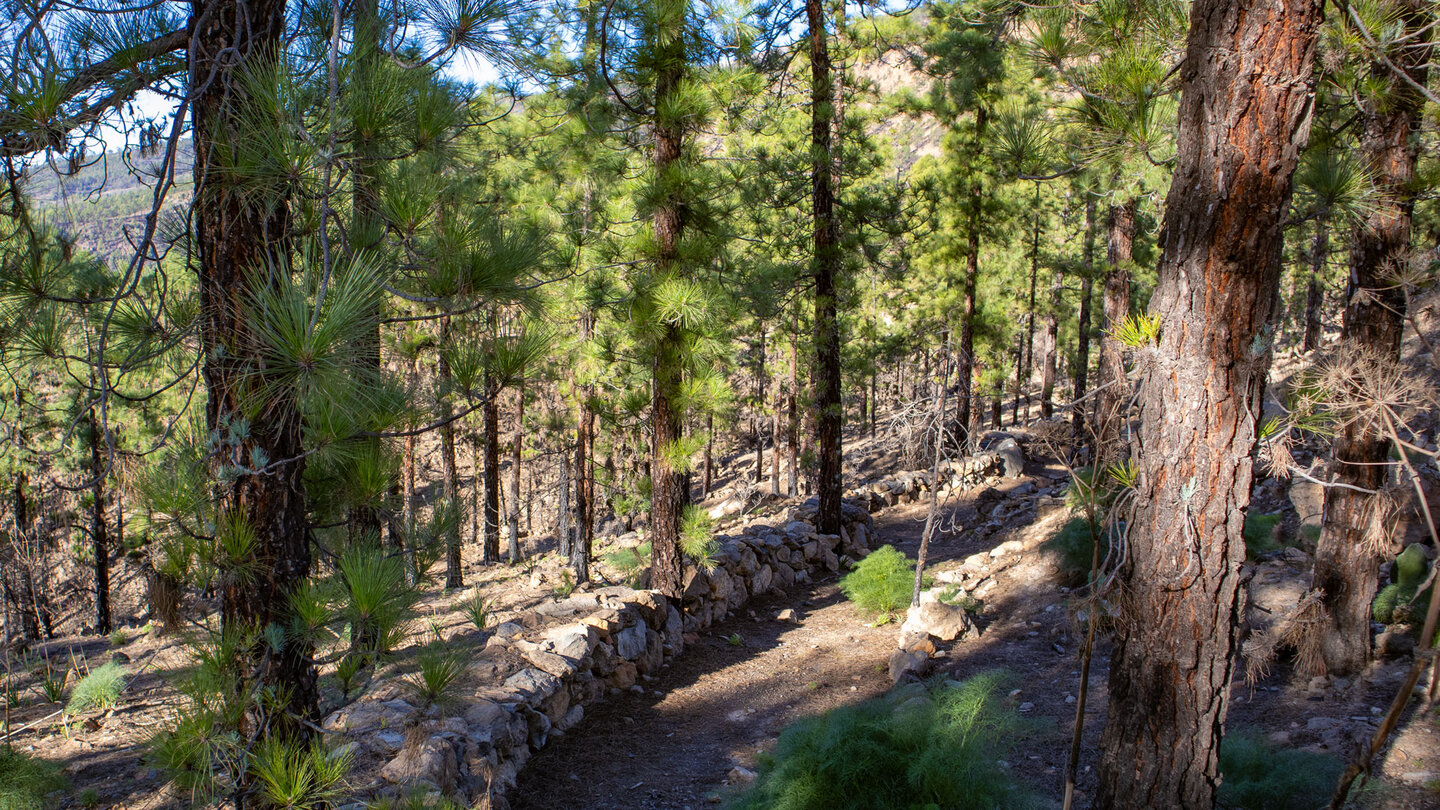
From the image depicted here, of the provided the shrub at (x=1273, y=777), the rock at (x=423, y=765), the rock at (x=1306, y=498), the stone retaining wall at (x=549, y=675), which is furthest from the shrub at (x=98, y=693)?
the rock at (x=1306, y=498)

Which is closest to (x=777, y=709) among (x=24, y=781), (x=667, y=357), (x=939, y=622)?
(x=939, y=622)

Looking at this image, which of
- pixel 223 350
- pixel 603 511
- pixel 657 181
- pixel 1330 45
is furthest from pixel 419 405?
pixel 603 511

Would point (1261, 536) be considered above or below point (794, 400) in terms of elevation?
below

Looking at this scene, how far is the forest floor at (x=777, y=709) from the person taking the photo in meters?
4.12

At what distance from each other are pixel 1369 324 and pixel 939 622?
4.14 metres

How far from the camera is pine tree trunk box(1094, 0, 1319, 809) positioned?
112 inches

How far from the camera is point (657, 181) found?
687 cm

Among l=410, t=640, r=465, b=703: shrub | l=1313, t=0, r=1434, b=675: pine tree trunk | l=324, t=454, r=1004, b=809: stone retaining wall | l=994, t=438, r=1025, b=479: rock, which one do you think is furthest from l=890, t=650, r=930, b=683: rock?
l=994, t=438, r=1025, b=479: rock

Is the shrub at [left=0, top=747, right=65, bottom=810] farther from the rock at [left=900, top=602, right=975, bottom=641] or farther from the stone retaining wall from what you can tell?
the rock at [left=900, top=602, right=975, bottom=641]

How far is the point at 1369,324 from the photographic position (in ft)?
15.4

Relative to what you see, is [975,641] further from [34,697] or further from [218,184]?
[34,697]

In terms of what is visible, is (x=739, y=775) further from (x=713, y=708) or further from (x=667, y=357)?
(x=667, y=357)

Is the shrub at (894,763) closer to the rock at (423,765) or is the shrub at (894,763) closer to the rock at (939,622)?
the rock at (423,765)

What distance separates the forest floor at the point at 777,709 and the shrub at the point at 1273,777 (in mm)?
243
